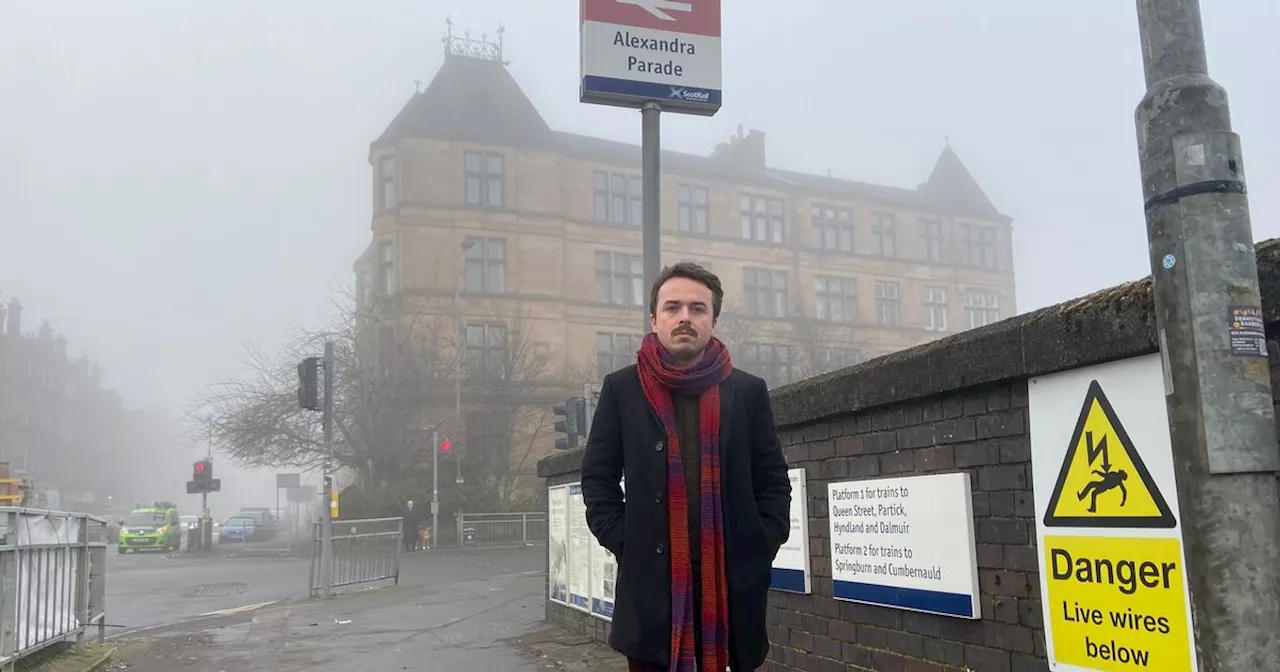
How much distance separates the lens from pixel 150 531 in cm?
4159

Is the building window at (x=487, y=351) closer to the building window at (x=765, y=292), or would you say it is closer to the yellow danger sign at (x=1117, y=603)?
the building window at (x=765, y=292)

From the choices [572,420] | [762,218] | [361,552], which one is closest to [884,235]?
[762,218]

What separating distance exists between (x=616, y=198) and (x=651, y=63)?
45.2 metres

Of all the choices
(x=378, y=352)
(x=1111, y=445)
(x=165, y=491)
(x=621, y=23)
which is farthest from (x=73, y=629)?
(x=165, y=491)

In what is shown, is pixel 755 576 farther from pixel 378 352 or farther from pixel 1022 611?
pixel 378 352

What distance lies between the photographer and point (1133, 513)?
11.5 ft

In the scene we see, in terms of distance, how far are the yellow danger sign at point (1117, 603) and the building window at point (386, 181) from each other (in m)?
46.4

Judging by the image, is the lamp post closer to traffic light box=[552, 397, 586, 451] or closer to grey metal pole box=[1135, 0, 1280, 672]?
traffic light box=[552, 397, 586, 451]

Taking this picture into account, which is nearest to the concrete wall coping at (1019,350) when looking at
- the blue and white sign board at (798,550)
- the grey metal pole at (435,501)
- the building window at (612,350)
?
the blue and white sign board at (798,550)

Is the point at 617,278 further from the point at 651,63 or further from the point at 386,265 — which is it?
the point at 651,63

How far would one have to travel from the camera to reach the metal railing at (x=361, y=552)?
1805 cm

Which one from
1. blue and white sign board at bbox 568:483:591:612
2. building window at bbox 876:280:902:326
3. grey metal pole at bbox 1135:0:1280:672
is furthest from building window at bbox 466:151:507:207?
grey metal pole at bbox 1135:0:1280:672

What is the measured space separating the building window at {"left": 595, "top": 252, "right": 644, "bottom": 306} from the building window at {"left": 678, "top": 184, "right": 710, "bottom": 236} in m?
4.25

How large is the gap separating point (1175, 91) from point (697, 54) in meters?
5.77
